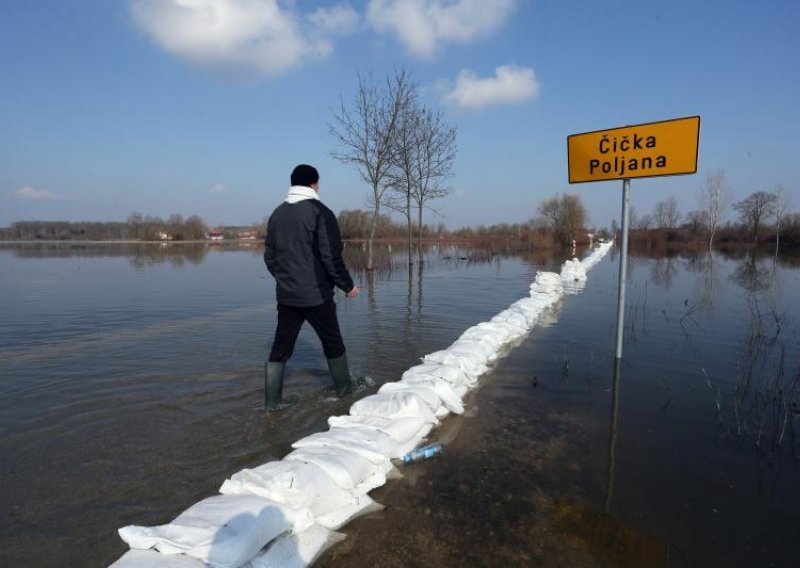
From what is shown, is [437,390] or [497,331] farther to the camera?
[497,331]

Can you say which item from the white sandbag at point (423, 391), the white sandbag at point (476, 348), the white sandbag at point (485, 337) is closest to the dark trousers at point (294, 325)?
the white sandbag at point (423, 391)

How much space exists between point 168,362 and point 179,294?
6.80 m

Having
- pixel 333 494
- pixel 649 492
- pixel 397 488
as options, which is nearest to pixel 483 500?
pixel 397 488

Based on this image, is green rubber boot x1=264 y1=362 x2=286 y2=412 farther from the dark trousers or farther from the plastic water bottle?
the plastic water bottle

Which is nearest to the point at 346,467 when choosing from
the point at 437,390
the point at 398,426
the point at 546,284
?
the point at 398,426

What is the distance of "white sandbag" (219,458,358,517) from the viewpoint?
2085mm

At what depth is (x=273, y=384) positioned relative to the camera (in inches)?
146

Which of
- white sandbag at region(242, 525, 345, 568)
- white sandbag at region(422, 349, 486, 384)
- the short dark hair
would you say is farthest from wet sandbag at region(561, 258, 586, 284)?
white sandbag at region(242, 525, 345, 568)

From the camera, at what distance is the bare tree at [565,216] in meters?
46.1

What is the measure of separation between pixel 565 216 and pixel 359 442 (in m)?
50.7

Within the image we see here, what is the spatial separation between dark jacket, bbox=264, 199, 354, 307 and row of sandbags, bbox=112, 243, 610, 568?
104 cm

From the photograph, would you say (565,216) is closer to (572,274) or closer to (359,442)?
(572,274)

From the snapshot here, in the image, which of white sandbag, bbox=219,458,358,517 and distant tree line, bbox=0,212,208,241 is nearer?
white sandbag, bbox=219,458,358,517

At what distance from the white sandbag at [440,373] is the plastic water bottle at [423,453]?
86 centimetres
